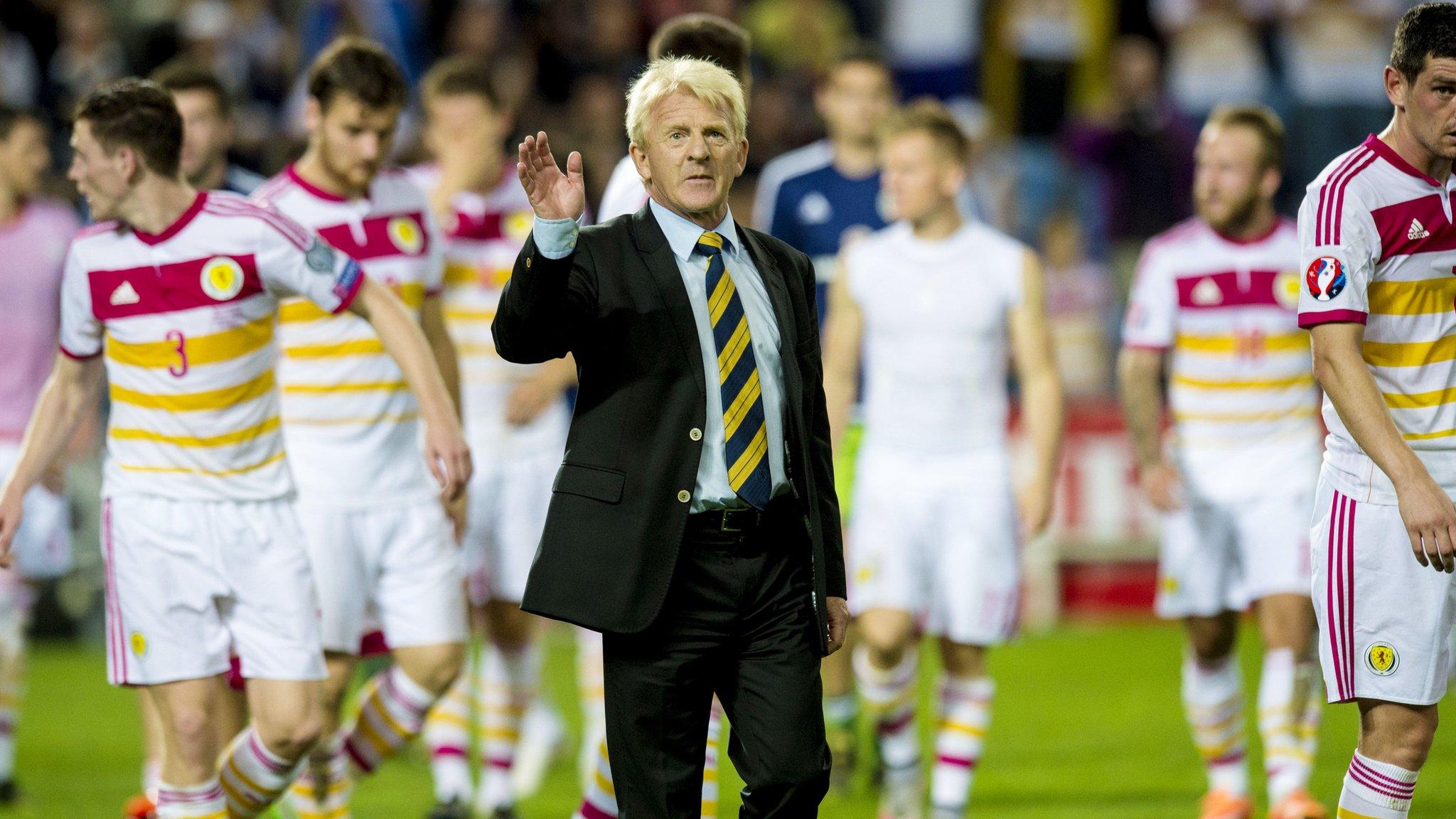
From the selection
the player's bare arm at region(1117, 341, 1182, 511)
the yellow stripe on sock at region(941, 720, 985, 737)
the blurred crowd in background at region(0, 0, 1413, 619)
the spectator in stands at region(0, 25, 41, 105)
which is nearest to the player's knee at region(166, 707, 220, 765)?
the yellow stripe on sock at region(941, 720, 985, 737)

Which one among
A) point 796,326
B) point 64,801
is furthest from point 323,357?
point 64,801

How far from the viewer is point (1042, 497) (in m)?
7.04

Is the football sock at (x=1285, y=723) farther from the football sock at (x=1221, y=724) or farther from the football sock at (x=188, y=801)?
the football sock at (x=188, y=801)

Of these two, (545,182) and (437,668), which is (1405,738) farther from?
(437,668)

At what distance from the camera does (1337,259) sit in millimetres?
4785

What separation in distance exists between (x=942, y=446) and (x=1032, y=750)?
8.12 ft

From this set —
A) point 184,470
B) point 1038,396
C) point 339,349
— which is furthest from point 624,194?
point 1038,396

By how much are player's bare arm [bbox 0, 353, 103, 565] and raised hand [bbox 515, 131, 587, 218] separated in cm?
208

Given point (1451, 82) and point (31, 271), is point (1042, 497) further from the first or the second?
point (31, 271)

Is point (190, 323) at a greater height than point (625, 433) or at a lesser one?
greater

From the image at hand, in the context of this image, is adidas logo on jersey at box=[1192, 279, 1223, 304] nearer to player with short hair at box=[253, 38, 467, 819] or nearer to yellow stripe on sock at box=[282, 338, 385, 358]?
player with short hair at box=[253, 38, 467, 819]

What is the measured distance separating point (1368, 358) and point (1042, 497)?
2160 millimetres

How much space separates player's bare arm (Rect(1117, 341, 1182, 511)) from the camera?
727 centimetres

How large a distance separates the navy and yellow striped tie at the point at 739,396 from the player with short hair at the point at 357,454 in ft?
6.92
